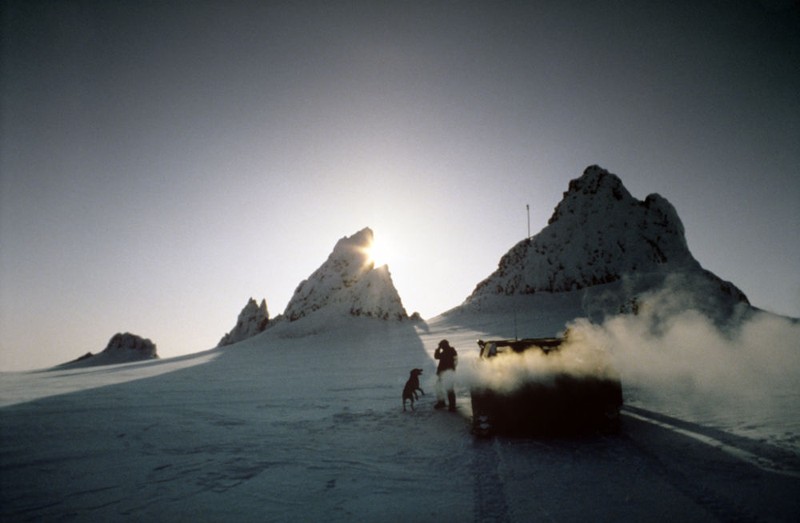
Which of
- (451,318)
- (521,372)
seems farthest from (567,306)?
(521,372)

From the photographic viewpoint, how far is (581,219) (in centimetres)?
4609

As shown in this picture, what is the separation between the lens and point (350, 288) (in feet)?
182

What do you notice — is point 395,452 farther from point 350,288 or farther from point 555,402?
point 350,288

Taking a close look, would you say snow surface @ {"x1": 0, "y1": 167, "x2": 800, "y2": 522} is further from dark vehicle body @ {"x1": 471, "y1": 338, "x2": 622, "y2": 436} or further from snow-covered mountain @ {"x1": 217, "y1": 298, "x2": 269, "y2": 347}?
snow-covered mountain @ {"x1": 217, "y1": 298, "x2": 269, "y2": 347}

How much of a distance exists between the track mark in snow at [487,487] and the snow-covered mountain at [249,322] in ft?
229

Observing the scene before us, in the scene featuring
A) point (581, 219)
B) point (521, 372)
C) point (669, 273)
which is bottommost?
point (521, 372)

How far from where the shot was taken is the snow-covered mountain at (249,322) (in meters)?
70.1

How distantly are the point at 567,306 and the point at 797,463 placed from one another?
36373 millimetres

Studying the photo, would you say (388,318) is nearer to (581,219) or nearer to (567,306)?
(567,306)


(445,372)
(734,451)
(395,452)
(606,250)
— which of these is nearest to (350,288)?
(606,250)

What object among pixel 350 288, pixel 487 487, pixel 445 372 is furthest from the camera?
pixel 350 288

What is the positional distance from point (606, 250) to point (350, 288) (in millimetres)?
33794

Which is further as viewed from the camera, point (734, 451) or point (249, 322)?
point (249, 322)

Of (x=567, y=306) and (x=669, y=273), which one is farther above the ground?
(x=669, y=273)
